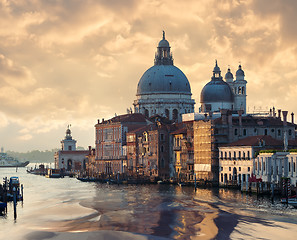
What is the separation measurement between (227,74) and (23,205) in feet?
357

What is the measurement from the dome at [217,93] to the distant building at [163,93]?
13446 mm

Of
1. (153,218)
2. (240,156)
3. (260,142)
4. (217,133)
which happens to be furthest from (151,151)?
(153,218)

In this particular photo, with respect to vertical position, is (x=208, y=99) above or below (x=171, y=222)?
above

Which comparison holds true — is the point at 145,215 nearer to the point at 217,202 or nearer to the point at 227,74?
the point at 217,202

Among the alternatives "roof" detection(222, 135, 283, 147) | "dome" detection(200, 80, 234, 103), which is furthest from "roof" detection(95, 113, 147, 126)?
"roof" detection(222, 135, 283, 147)

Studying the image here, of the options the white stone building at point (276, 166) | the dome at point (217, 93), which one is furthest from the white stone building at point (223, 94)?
the white stone building at point (276, 166)

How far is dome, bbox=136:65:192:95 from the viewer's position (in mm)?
195750

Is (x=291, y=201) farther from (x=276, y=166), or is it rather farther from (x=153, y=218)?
(x=276, y=166)

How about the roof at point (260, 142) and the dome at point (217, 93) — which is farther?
the dome at point (217, 93)

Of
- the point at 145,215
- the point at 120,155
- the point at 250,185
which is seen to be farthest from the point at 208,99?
the point at 145,215

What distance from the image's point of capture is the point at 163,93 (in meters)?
196

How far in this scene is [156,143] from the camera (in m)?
148

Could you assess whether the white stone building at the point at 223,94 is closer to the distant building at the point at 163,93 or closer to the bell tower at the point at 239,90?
the bell tower at the point at 239,90

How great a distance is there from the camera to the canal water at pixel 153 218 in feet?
205
